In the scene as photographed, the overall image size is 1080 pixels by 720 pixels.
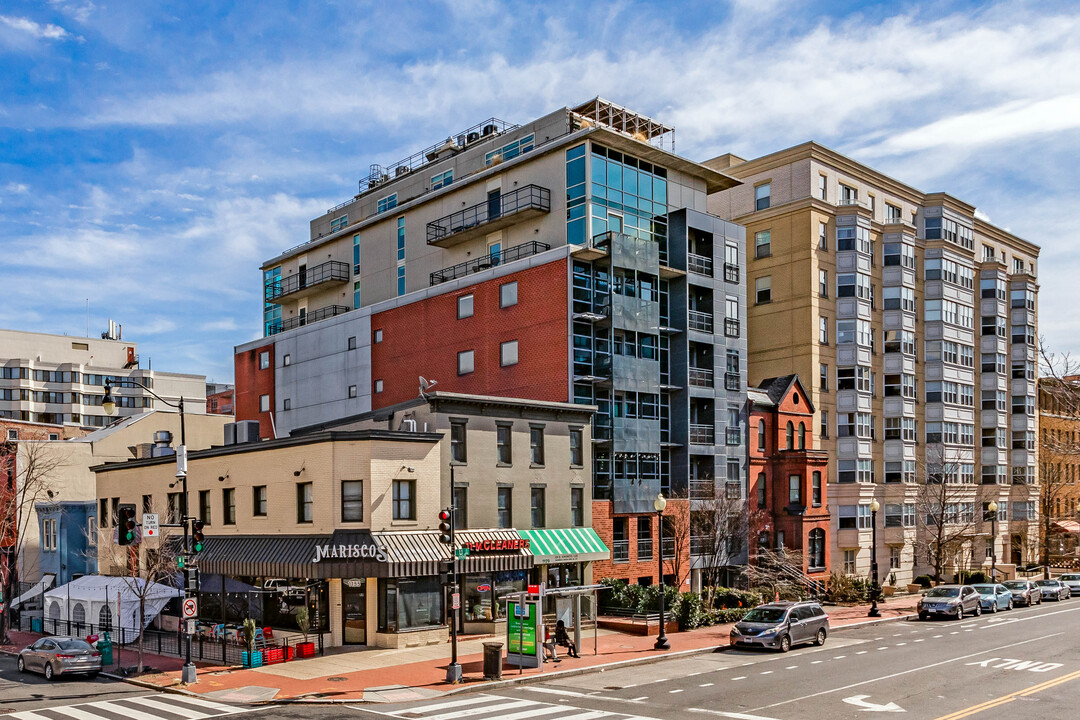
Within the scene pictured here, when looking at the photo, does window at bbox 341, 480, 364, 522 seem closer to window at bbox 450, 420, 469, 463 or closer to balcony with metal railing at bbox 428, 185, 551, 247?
window at bbox 450, 420, 469, 463

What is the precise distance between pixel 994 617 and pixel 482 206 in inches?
1497

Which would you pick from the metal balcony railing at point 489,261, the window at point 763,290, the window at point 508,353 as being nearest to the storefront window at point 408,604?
the window at point 508,353

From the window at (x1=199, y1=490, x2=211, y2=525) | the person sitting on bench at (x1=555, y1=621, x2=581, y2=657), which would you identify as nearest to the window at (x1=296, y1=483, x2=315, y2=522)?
the window at (x1=199, y1=490, x2=211, y2=525)

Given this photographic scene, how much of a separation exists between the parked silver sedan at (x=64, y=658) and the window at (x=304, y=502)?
8.60m

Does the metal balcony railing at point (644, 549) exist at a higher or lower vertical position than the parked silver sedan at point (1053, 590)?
higher

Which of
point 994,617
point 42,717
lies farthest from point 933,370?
point 42,717

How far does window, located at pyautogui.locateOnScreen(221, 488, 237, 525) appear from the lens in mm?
41194

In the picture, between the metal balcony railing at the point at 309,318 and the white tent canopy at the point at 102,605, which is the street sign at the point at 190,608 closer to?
the white tent canopy at the point at 102,605

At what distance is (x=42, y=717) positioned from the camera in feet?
82.3

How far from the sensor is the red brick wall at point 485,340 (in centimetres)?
4900

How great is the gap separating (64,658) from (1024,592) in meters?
51.6

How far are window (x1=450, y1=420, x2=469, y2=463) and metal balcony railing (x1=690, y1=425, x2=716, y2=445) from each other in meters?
18.2

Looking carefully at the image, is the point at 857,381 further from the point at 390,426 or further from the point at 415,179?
the point at 390,426

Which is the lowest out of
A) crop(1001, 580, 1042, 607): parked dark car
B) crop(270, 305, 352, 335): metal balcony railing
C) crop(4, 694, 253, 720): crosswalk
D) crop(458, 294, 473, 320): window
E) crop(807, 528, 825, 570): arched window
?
crop(1001, 580, 1042, 607): parked dark car
